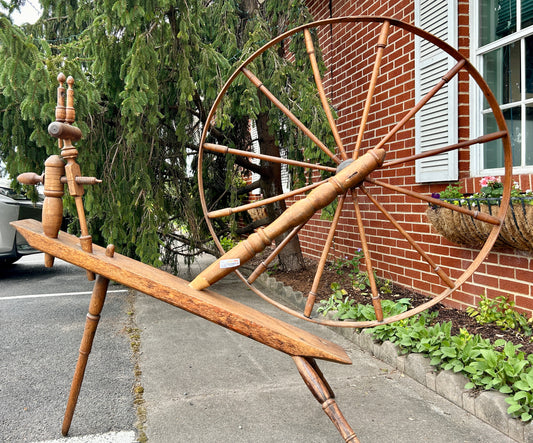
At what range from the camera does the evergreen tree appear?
3543mm

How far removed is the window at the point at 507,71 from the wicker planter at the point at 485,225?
0.39m

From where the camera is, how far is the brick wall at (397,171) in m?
3.22

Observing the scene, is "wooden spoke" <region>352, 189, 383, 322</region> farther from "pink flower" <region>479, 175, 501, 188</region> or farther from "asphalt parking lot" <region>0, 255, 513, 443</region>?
"pink flower" <region>479, 175, 501, 188</region>

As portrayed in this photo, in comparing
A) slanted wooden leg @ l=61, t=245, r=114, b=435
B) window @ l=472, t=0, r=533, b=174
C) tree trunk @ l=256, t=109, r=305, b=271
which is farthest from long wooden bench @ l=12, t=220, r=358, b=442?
tree trunk @ l=256, t=109, r=305, b=271

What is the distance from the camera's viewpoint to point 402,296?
13.2ft

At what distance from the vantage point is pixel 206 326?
416 cm

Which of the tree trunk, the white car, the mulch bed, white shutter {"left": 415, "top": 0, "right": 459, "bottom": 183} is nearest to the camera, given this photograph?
the mulch bed

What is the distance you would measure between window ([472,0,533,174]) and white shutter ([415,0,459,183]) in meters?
0.18

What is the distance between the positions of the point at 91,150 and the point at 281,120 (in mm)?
2038

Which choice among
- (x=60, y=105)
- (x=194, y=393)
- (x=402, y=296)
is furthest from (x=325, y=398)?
(x=402, y=296)

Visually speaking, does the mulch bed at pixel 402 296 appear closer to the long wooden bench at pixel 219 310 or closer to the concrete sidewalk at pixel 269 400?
the concrete sidewalk at pixel 269 400

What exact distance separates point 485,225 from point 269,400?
1750mm

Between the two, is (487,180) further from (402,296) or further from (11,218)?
(11,218)

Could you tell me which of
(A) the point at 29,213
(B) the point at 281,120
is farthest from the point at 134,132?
(A) the point at 29,213
